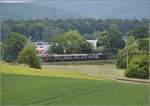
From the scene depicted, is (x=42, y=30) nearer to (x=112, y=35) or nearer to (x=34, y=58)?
(x=112, y=35)

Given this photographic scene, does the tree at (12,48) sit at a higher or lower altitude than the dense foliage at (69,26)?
lower

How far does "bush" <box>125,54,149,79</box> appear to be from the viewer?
2223cm

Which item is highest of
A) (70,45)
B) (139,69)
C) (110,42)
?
(110,42)

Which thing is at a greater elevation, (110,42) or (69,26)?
(69,26)

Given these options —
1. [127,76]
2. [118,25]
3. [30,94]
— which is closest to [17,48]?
[127,76]

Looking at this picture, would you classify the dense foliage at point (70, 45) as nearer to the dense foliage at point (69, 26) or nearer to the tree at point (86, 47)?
the tree at point (86, 47)

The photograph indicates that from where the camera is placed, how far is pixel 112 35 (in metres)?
50.6

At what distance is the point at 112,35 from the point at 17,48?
18026mm

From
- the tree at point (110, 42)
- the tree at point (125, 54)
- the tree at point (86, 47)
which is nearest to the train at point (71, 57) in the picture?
the tree at point (110, 42)

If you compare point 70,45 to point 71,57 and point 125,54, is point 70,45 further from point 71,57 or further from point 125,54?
point 125,54

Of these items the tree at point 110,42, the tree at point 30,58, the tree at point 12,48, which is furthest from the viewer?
the tree at point 110,42

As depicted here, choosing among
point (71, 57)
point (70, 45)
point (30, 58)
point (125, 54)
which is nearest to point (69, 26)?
point (70, 45)

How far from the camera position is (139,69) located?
22594mm

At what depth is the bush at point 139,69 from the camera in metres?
22.2
